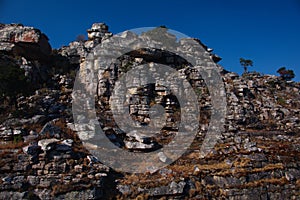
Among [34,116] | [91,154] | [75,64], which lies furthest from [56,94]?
[91,154]

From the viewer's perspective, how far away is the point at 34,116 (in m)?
16.3

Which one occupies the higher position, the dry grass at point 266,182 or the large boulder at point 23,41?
the large boulder at point 23,41

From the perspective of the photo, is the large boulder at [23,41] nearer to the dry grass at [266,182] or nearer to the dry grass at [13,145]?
the dry grass at [13,145]

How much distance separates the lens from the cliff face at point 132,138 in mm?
12266

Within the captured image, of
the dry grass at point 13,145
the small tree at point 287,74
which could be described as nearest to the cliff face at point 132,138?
the dry grass at point 13,145

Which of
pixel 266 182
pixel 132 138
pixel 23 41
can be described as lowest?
pixel 266 182

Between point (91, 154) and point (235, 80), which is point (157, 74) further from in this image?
point (91, 154)

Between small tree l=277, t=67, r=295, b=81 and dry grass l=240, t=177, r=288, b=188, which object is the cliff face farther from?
small tree l=277, t=67, r=295, b=81

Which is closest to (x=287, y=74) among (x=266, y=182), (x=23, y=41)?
(x=266, y=182)

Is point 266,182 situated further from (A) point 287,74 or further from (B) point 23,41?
(A) point 287,74

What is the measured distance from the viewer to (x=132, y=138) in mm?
16469

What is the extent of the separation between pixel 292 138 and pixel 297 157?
316 cm

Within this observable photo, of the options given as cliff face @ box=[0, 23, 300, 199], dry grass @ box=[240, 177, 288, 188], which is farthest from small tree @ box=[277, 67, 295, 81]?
dry grass @ box=[240, 177, 288, 188]

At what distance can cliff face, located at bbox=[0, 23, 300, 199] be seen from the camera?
12266 millimetres
